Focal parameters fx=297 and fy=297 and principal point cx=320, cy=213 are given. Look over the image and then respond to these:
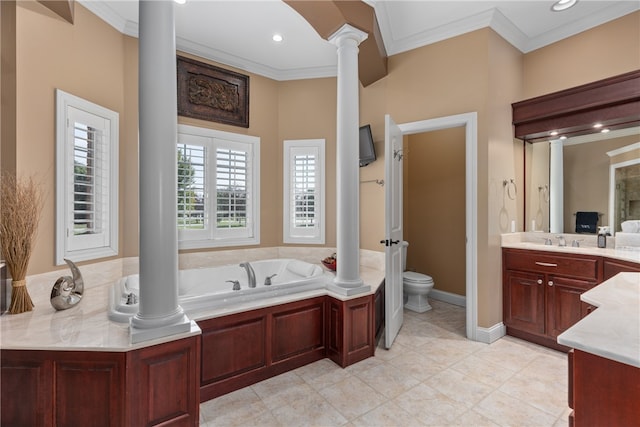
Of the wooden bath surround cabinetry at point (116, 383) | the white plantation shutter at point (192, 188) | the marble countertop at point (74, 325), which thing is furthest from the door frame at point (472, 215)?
the white plantation shutter at point (192, 188)

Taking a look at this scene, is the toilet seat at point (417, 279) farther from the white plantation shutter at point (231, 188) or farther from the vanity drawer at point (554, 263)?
the white plantation shutter at point (231, 188)

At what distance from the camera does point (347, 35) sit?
2.49 meters

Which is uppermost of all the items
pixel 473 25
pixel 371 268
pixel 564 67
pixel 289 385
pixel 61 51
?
pixel 473 25

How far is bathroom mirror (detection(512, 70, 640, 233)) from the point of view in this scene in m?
2.66

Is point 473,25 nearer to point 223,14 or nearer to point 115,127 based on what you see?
point 223,14

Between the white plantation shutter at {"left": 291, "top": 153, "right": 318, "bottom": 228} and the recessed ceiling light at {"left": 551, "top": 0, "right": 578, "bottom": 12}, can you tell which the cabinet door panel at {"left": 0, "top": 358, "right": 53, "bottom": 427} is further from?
the recessed ceiling light at {"left": 551, "top": 0, "right": 578, "bottom": 12}

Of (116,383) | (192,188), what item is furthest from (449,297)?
(116,383)

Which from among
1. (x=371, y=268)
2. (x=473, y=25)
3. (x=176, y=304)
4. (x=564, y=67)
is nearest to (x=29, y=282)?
(x=176, y=304)

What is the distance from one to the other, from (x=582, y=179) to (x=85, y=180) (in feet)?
15.5

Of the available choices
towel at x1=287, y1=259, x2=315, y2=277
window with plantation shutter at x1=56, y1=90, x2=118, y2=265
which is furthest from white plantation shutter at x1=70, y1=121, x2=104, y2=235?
towel at x1=287, y1=259, x2=315, y2=277

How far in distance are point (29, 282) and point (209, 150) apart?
6.48 feet

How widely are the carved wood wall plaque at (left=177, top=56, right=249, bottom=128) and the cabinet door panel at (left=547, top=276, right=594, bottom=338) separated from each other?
369cm

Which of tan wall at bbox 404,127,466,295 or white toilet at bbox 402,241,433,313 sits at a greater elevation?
tan wall at bbox 404,127,466,295

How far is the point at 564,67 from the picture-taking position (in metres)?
3.00
